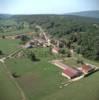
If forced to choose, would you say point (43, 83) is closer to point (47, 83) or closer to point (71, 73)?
point (47, 83)

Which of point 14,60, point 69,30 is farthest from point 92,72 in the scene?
point 69,30

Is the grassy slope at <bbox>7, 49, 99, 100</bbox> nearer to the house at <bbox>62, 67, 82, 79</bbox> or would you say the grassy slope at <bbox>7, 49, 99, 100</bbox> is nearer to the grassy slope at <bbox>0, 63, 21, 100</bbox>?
the house at <bbox>62, 67, 82, 79</bbox>

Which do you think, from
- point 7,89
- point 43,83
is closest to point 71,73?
point 43,83

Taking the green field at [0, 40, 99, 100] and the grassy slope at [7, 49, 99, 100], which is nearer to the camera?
the grassy slope at [7, 49, 99, 100]

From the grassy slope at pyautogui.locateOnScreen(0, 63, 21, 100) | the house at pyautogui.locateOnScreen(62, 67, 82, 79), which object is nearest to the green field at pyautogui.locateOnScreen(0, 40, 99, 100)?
the grassy slope at pyautogui.locateOnScreen(0, 63, 21, 100)

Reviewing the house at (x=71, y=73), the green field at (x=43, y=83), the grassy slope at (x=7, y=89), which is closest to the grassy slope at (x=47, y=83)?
the green field at (x=43, y=83)

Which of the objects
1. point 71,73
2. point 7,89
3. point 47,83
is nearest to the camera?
point 7,89

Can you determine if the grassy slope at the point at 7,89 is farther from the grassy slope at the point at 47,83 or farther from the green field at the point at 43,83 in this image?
the grassy slope at the point at 47,83

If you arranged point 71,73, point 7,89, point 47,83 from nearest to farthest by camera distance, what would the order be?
point 7,89 → point 47,83 → point 71,73
